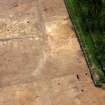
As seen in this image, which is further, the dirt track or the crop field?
the crop field

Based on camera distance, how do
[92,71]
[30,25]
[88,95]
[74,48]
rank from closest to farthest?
[88,95]
[92,71]
[74,48]
[30,25]

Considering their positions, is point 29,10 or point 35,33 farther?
point 29,10

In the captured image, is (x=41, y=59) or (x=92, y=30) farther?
(x=92, y=30)

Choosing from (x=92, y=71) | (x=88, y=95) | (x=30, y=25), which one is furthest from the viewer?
(x=30, y=25)

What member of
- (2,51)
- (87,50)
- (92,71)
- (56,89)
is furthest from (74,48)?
(2,51)

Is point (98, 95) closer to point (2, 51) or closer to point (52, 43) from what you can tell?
point (52, 43)
